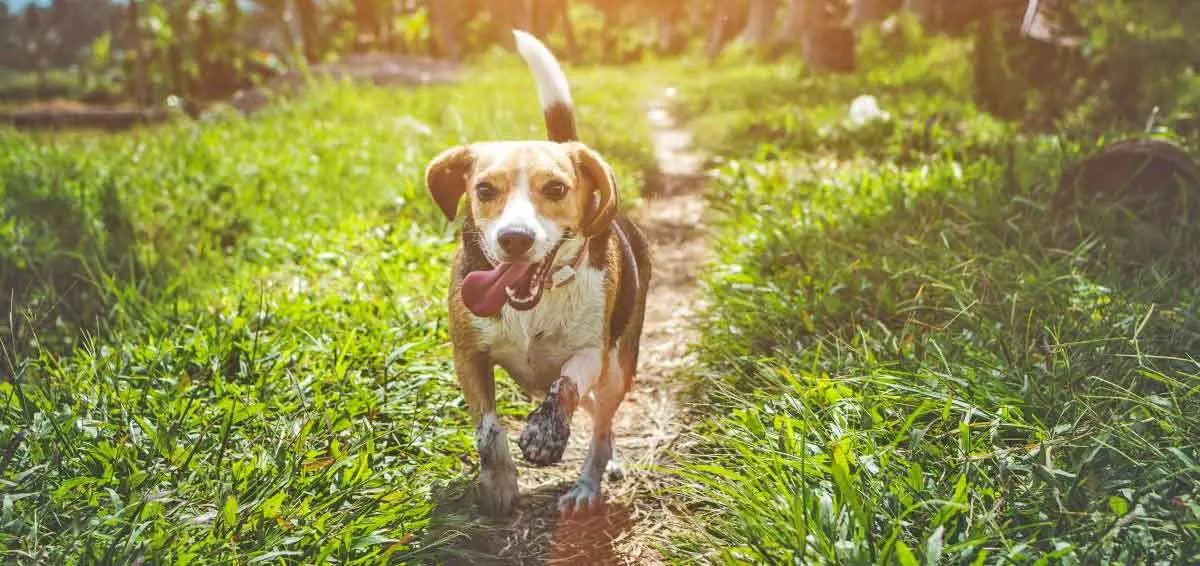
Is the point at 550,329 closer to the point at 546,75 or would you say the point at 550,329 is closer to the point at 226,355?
the point at 546,75

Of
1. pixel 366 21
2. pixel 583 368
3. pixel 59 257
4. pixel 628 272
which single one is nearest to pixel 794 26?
pixel 59 257

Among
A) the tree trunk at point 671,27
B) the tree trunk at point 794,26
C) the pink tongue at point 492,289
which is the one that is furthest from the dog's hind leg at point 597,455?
the tree trunk at point 671,27

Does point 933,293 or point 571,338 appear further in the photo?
point 933,293

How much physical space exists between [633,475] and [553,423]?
33.3 inches

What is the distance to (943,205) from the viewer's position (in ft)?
17.1

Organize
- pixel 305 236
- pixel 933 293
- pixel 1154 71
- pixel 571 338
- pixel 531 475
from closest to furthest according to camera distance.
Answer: pixel 571 338 → pixel 531 475 → pixel 933 293 → pixel 305 236 → pixel 1154 71

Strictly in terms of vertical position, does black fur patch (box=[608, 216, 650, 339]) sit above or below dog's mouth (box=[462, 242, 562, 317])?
below

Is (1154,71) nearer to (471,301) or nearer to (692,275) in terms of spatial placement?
(692,275)

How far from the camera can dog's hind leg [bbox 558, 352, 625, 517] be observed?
3125 mm

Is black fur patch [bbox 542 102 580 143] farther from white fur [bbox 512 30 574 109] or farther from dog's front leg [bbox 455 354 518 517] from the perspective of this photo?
dog's front leg [bbox 455 354 518 517]

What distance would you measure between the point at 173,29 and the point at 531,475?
98.2 feet

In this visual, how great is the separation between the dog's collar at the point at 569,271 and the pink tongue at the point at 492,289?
0.14 metres

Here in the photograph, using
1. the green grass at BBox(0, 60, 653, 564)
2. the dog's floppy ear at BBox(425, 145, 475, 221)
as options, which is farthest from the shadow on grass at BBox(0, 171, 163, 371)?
the dog's floppy ear at BBox(425, 145, 475, 221)

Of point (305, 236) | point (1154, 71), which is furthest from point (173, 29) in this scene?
point (1154, 71)
